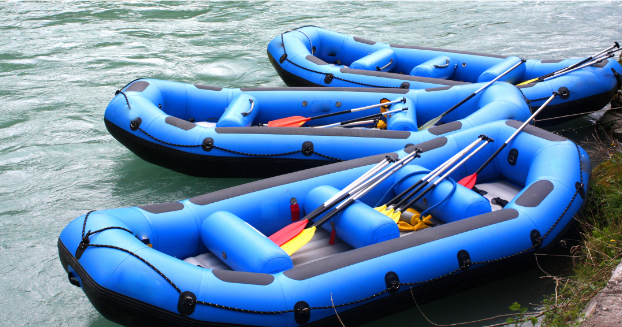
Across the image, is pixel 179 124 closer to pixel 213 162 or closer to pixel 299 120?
pixel 213 162

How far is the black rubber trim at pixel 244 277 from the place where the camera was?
2.61m

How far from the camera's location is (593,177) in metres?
3.95

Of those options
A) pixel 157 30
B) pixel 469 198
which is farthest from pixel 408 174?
pixel 157 30

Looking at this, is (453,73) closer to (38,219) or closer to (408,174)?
(408,174)

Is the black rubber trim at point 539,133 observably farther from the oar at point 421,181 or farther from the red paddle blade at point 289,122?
the red paddle blade at point 289,122

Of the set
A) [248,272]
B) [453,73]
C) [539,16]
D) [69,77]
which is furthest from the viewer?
[539,16]

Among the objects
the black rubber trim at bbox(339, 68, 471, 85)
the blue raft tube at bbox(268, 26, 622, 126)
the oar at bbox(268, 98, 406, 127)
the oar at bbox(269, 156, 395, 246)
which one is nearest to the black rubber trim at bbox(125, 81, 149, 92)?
the oar at bbox(268, 98, 406, 127)

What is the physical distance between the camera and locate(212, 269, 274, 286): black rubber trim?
2.61m

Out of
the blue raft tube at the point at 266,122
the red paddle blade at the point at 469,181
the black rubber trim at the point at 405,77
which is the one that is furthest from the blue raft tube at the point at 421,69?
the red paddle blade at the point at 469,181

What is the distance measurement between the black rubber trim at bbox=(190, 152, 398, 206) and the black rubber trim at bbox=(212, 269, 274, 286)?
2.29 ft

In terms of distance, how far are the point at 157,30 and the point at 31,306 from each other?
23.3 feet

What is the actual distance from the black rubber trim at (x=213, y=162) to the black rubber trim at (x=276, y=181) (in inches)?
25.2

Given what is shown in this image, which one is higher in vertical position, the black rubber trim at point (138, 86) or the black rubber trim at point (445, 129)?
the black rubber trim at point (138, 86)

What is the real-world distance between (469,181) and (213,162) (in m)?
1.99
